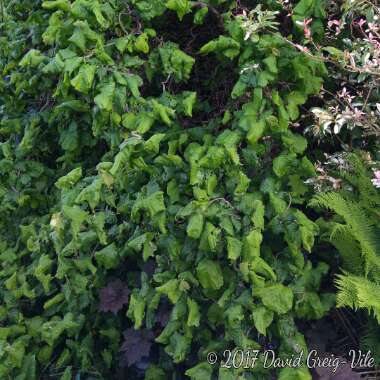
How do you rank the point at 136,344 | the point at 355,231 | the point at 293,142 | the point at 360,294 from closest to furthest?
1. the point at 360,294
2. the point at 355,231
3. the point at 293,142
4. the point at 136,344

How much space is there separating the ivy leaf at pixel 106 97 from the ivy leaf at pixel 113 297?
75cm

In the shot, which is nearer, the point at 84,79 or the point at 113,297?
the point at 84,79

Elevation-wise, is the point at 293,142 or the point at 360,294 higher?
the point at 293,142

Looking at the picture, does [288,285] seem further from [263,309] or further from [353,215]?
[353,215]

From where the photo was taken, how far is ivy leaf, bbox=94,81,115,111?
80.5 inches

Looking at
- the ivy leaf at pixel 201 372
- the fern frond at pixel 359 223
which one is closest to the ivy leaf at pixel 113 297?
the ivy leaf at pixel 201 372

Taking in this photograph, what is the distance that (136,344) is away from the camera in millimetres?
2285

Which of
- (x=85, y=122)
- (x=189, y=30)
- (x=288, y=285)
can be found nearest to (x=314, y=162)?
(x=288, y=285)

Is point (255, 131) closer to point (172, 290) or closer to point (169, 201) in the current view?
point (169, 201)

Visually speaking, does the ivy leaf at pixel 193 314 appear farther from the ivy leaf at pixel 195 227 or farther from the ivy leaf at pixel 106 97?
the ivy leaf at pixel 106 97

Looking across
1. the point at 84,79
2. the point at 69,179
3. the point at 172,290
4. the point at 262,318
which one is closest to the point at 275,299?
the point at 262,318

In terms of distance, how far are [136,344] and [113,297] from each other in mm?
213

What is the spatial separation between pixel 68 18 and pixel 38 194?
2.90ft

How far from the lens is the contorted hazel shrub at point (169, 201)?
200 centimetres
